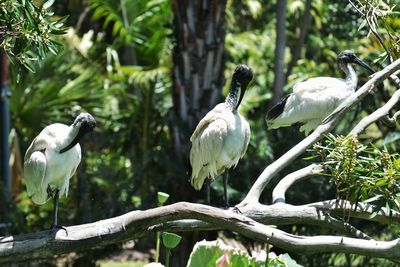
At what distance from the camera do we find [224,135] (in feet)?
20.9

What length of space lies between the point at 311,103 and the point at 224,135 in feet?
5.53

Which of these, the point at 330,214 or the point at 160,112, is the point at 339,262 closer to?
the point at 160,112

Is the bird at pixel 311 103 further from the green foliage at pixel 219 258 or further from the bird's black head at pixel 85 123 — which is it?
the green foliage at pixel 219 258

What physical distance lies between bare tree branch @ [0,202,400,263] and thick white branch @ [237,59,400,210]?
1.93 ft

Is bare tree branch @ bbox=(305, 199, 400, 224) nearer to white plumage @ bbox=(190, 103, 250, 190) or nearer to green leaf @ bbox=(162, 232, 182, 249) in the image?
green leaf @ bbox=(162, 232, 182, 249)

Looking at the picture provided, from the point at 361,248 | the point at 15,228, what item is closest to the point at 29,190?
the point at 361,248

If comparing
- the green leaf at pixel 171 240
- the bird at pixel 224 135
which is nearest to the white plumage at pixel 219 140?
the bird at pixel 224 135

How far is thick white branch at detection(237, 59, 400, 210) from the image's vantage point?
530cm

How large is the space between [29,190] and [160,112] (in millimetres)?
6265

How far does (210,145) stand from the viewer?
6418 mm

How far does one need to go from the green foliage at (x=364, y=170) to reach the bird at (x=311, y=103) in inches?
103

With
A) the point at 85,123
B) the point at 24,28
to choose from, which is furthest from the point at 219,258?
the point at 24,28

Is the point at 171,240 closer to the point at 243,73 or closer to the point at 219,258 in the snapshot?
the point at 219,258

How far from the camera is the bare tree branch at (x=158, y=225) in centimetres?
457
